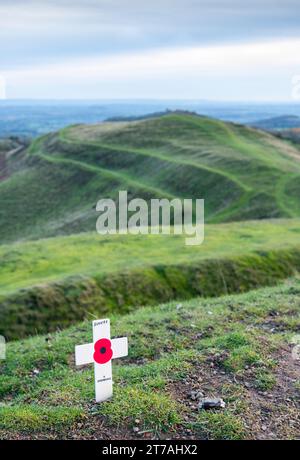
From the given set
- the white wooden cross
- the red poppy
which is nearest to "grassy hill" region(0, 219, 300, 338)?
the white wooden cross

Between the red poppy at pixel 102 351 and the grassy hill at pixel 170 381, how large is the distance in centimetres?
72

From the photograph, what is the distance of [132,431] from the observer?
7.44 metres

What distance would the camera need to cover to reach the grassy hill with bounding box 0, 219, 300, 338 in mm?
19516

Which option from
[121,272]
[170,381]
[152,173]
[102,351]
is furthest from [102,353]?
[152,173]

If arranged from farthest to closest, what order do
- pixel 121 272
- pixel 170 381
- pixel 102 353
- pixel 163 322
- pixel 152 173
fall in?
pixel 152 173
pixel 121 272
pixel 163 322
pixel 170 381
pixel 102 353

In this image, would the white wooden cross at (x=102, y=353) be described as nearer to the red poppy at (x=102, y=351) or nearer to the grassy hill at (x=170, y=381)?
the red poppy at (x=102, y=351)

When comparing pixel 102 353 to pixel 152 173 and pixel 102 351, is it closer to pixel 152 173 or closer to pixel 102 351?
pixel 102 351

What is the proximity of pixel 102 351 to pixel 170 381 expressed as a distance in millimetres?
1590

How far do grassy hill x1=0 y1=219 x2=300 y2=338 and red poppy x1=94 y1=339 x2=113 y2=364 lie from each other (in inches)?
407

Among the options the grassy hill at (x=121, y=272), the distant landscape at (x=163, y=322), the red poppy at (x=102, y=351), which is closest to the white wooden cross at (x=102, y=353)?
the red poppy at (x=102, y=351)

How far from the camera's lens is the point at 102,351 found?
7.82 meters
